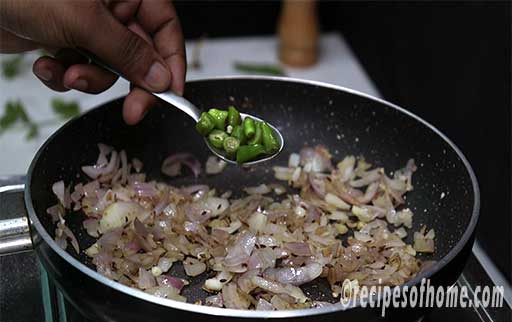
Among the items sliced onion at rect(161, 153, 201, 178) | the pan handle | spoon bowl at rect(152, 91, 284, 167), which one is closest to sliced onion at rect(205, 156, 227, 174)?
sliced onion at rect(161, 153, 201, 178)

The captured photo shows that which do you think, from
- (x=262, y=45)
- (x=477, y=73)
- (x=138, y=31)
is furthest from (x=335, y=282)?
(x=262, y=45)

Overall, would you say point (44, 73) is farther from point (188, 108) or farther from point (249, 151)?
point (249, 151)

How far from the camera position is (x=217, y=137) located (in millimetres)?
919

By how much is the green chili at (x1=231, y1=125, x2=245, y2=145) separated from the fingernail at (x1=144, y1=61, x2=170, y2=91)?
0.39ft

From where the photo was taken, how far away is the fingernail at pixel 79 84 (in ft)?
3.12

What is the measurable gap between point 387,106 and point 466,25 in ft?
1.15

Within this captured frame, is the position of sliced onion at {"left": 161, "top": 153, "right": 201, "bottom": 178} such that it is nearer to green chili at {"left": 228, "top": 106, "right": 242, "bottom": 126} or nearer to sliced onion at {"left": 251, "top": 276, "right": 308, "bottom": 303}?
green chili at {"left": 228, "top": 106, "right": 242, "bottom": 126}

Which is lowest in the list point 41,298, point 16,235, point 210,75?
point 210,75

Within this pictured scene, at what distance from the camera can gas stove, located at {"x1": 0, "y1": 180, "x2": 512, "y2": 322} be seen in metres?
0.84

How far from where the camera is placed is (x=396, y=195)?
1.02 meters

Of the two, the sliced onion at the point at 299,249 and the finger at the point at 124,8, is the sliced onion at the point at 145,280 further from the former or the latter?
the finger at the point at 124,8

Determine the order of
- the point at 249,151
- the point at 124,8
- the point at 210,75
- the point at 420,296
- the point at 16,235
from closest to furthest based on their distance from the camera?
the point at 420,296 → the point at 16,235 → the point at 249,151 → the point at 124,8 → the point at 210,75

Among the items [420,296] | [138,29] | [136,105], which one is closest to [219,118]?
[136,105]

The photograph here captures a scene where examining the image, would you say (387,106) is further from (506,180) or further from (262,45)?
(262,45)
